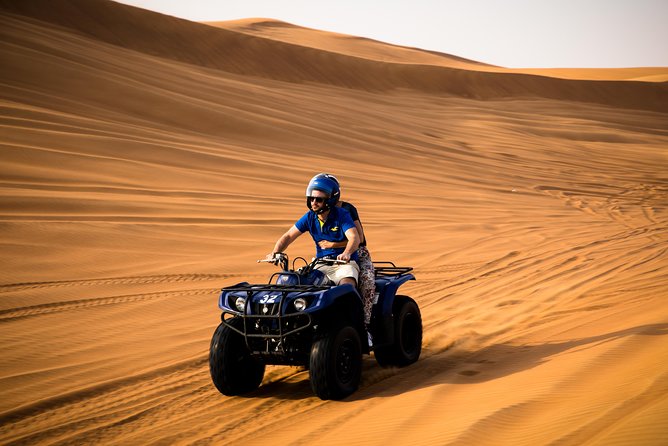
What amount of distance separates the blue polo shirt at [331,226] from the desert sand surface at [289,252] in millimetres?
1205

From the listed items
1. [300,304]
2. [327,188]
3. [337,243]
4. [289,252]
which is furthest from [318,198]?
[289,252]

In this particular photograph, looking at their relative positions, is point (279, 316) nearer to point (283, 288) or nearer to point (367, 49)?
point (283, 288)

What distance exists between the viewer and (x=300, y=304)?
587 cm

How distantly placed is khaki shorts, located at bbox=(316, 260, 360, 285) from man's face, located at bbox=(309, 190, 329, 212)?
532mm

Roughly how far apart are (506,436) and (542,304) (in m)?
5.31

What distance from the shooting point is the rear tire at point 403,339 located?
6.98 metres

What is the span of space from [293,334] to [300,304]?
0.32 m

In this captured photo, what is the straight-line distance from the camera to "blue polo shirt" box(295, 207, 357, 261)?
6.61 meters

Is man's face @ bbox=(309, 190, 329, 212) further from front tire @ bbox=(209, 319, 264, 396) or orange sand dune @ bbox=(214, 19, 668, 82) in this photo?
orange sand dune @ bbox=(214, 19, 668, 82)

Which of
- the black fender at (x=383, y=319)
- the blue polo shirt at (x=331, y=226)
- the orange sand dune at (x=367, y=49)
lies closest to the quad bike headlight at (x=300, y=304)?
the blue polo shirt at (x=331, y=226)

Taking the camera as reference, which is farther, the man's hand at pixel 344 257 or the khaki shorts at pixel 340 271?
the khaki shorts at pixel 340 271

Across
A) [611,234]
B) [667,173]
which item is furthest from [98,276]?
[667,173]

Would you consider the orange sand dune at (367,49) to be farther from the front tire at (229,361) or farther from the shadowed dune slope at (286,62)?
the front tire at (229,361)

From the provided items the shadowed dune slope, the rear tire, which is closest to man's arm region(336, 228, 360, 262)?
the rear tire
